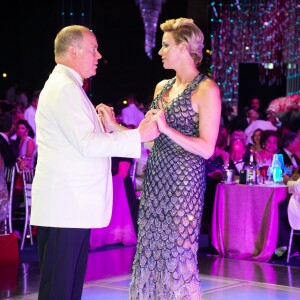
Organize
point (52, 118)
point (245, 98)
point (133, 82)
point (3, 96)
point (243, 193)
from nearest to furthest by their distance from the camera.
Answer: point (52, 118), point (243, 193), point (3, 96), point (133, 82), point (245, 98)

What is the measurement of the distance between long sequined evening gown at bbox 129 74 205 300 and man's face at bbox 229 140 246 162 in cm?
451

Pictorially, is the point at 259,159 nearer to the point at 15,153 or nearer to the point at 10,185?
the point at 15,153

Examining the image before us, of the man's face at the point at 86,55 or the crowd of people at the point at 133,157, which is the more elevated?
the man's face at the point at 86,55

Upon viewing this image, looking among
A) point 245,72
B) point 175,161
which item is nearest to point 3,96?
point 245,72

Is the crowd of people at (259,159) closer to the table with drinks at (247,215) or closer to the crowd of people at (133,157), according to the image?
the table with drinks at (247,215)

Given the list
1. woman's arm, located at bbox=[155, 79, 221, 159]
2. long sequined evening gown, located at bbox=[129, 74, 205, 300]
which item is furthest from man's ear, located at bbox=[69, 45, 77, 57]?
long sequined evening gown, located at bbox=[129, 74, 205, 300]

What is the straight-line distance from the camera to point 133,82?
20547 mm

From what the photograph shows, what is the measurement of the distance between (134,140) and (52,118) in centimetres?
38

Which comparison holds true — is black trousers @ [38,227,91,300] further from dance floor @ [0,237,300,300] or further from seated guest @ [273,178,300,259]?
seated guest @ [273,178,300,259]

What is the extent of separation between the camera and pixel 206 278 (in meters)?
6.05

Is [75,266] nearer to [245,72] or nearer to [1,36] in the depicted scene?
[1,36]

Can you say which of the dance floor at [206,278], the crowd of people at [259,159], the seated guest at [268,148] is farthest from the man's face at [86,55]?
the seated guest at [268,148]

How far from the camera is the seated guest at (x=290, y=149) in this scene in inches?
340

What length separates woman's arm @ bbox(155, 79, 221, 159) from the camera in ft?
11.6
